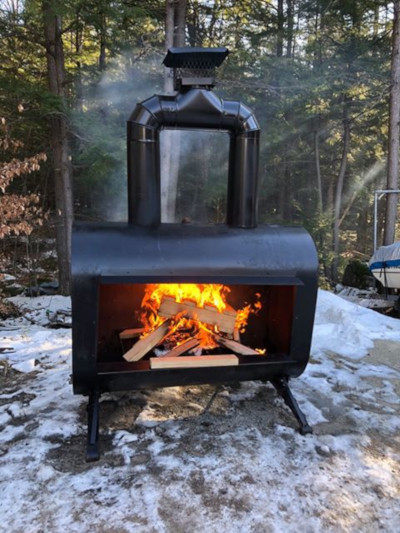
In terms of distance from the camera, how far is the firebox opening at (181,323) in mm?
2803

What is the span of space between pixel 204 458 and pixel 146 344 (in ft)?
2.76

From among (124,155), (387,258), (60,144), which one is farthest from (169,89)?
(387,258)

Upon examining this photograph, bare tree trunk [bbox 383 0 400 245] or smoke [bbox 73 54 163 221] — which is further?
bare tree trunk [bbox 383 0 400 245]

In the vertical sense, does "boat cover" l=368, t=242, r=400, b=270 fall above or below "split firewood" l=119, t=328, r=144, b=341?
above

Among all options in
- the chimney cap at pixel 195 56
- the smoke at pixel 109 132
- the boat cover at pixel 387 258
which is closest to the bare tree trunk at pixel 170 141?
the smoke at pixel 109 132

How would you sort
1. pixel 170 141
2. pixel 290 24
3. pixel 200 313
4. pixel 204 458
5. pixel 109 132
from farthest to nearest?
pixel 290 24, pixel 170 141, pixel 109 132, pixel 200 313, pixel 204 458

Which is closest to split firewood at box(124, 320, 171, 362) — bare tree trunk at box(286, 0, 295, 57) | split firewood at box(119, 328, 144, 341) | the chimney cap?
split firewood at box(119, 328, 144, 341)

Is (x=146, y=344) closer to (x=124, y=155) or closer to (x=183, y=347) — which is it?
(x=183, y=347)

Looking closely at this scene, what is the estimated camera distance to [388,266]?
727 cm

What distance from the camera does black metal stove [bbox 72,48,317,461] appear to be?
2.41 m

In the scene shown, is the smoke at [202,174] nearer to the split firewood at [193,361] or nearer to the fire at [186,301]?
the fire at [186,301]

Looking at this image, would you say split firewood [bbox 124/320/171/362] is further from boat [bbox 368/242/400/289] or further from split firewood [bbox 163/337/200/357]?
boat [bbox 368/242/400/289]

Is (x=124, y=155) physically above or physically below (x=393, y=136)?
below

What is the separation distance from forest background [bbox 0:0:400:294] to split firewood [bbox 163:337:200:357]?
7.57ft
